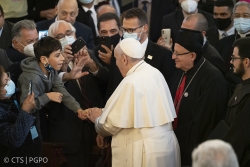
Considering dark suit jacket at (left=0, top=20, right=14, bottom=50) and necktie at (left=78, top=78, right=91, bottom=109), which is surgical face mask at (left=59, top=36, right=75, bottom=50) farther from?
dark suit jacket at (left=0, top=20, right=14, bottom=50)

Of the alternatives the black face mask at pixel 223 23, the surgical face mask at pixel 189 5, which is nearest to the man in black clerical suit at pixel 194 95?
the black face mask at pixel 223 23

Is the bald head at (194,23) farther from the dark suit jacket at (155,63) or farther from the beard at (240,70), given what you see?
the beard at (240,70)

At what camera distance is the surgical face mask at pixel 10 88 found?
522cm

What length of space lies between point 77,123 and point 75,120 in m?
0.04

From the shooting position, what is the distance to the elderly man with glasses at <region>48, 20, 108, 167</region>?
242 inches

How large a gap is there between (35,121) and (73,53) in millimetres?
1019

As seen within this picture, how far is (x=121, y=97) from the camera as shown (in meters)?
5.25

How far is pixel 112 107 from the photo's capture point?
5.31m

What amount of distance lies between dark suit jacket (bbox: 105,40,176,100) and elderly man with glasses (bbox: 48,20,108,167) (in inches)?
3.9

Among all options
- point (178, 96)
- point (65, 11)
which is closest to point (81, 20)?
point (65, 11)

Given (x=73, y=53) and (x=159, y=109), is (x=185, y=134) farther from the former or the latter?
(x=73, y=53)

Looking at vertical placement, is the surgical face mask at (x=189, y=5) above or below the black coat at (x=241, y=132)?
above

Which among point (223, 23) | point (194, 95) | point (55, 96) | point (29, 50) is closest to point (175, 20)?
point (223, 23)

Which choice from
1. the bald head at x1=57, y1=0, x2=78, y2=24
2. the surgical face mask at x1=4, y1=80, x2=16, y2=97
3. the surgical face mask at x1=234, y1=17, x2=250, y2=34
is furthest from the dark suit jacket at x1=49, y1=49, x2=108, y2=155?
the surgical face mask at x1=234, y1=17, x2=250, y2=34
